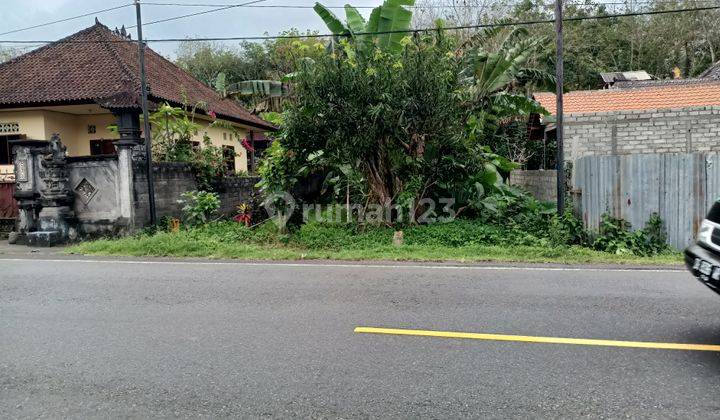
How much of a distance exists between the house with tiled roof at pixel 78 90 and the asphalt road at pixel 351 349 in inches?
450

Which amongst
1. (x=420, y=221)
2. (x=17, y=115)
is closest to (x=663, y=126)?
(x=420, y=221)

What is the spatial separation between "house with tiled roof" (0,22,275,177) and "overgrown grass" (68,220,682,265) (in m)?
5.59

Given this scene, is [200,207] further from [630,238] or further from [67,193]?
[630,238]

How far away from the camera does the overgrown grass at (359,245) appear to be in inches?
391

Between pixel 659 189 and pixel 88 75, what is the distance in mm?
17770

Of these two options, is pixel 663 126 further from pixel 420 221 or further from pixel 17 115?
pixel 17 115

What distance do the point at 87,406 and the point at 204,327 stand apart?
1799 mm

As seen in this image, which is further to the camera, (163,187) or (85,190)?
(163,187)

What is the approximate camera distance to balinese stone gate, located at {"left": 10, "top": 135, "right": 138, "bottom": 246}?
43.7 ft

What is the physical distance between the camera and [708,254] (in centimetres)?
468

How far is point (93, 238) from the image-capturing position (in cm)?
1362

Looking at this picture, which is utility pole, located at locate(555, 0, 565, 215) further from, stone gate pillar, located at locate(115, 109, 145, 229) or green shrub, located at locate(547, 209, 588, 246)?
stone gate pillar, located at locate(115, 109, 145, 229)

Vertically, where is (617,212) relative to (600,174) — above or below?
below

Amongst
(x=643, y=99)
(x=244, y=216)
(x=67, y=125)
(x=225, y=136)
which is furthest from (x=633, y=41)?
(x=67, y=125)
